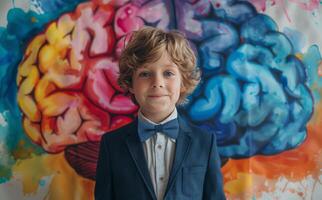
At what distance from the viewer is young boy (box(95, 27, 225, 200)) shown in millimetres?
1026

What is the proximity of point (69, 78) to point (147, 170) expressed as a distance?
600mm

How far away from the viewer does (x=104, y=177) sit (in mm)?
1107

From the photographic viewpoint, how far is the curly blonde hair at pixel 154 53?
1023mm

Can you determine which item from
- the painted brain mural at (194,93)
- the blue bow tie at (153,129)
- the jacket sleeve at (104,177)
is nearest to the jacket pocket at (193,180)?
the blue bow tie at (153,129)

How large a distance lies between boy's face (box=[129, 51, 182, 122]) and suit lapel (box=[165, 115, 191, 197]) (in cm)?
10

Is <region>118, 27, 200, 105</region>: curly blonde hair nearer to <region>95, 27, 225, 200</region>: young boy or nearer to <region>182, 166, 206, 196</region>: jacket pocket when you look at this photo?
<region>95, 27, 225, 200</region>: young boy

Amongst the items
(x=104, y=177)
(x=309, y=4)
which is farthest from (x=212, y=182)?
(x=309, y=4)

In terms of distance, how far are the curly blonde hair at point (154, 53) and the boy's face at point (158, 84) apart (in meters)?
0.02

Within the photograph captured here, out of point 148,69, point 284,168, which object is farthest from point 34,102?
point 284,168

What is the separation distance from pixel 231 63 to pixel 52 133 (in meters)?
0.77

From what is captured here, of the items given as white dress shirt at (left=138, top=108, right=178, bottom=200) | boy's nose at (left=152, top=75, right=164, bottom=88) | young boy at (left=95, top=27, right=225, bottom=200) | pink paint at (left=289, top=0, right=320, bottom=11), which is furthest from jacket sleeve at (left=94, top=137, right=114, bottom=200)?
pink paint at (left=289, top=0, right=320, bottom=11)

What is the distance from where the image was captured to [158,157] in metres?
1.06

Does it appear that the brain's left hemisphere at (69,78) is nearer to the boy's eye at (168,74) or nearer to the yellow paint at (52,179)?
the yellow paint at (52,179)

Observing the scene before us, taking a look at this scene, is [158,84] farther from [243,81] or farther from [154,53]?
[243,81]
